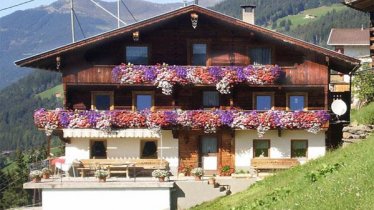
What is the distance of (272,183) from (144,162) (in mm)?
10098

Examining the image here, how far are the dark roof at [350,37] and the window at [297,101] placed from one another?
3922cm

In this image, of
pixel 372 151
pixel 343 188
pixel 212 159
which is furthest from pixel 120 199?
pixel 343 188

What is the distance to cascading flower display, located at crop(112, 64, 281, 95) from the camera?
1265 inches

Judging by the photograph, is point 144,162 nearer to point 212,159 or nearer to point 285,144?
point 212,159

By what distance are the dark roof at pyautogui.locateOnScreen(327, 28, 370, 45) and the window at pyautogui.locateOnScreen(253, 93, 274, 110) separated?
3980 centimetres

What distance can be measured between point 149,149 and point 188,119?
9.23 feet

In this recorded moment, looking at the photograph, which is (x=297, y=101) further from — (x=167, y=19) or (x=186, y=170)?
(x=167, y=19)

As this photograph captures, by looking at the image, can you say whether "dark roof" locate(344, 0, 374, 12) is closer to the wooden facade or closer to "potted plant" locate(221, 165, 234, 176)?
the wooden facade

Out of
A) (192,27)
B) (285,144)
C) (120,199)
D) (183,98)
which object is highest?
(192,27)

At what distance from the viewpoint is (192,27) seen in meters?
33.6

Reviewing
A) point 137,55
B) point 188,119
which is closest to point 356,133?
point 188,119

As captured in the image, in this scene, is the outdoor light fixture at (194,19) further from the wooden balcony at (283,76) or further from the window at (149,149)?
the window at (149,149)

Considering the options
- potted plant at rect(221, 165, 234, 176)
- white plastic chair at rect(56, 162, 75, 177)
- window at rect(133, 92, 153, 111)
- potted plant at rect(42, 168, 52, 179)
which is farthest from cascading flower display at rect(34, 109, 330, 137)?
potted plant at rect(42, 168, 52, 179)

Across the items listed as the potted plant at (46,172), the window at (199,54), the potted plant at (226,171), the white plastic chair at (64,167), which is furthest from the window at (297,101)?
the potted plant at (46,172)
